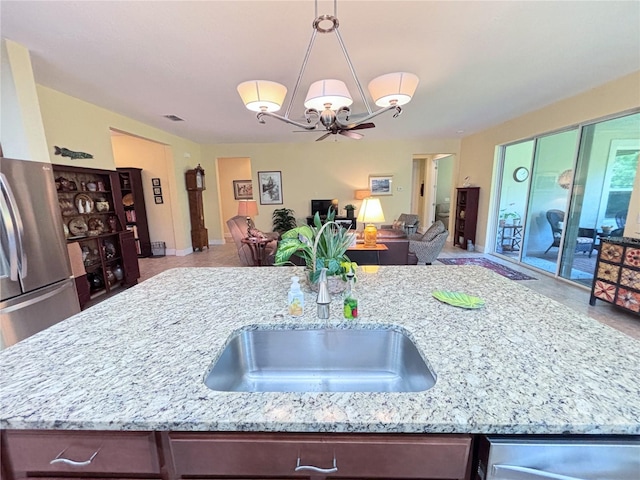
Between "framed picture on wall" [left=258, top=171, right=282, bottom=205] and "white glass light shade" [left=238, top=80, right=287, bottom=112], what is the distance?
14.4 feet

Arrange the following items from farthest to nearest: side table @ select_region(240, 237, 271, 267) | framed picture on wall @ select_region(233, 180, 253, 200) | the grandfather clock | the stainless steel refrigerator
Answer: framed picture on wall @ select_region(233, 180, 253, 200), the grandfather clock, side table @ select_region(240, 237, 271, 267), the stainless steel refrigerator

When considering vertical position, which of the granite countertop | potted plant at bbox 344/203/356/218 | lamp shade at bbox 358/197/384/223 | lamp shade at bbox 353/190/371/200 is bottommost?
the granite countertop

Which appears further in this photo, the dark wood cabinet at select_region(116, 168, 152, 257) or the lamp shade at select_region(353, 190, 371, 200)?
the lamp shade at select_region(353, 190, 371, 200)

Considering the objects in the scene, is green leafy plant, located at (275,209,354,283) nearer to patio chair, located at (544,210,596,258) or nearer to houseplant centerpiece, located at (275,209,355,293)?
houseplant centerpiece, located at (275,209,355,293)

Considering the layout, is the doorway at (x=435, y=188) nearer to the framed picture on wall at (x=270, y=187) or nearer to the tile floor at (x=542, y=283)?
the tile floor at (x=542, y=283)

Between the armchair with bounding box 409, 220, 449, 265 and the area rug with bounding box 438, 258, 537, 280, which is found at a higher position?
the armchair with bounding box 409, 220, 449, 265

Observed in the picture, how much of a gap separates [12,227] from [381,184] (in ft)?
20.7

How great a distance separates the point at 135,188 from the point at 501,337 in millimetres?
6611

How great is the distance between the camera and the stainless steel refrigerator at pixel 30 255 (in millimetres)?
1957

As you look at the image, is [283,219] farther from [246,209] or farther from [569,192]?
[569,192]

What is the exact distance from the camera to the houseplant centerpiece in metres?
1.17

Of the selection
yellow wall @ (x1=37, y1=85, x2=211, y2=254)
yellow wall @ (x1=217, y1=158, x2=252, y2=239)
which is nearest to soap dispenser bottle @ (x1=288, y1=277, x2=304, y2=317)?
yellow wall @ (x1=37, y1=85, x2=211, y2=254)

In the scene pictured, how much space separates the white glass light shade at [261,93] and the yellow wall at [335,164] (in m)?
4.29

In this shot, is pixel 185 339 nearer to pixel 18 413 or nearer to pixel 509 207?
pixel 18 413
